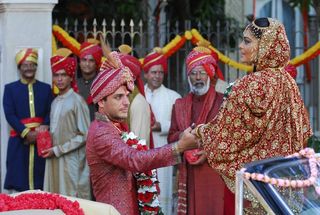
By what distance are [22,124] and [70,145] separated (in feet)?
2.31

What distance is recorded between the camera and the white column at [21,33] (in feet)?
40.1

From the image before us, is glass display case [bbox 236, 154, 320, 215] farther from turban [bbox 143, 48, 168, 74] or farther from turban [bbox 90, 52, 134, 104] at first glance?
turban [bbox 143, 48, 168, 74]

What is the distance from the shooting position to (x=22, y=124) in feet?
38.1

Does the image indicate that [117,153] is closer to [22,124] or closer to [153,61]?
[22,124]

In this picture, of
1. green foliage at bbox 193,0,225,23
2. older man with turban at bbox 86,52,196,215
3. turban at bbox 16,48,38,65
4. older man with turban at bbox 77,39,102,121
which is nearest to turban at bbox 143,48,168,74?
older man with turban at bbox 77,39,102,121

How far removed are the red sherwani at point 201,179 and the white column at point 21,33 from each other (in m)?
2.46

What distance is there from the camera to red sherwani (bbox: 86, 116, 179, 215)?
6.82m

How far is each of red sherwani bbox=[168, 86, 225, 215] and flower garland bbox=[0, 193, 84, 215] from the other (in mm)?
4255

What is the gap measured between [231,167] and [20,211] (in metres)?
2.10

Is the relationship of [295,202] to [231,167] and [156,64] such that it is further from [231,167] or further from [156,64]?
[156,64]

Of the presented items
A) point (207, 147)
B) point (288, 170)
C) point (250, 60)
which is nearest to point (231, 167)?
point (207, 147)

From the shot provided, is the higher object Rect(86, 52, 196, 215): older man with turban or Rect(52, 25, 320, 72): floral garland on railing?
Rect(52, 25, 320, 72): floral garland on railing

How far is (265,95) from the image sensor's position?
7129mm

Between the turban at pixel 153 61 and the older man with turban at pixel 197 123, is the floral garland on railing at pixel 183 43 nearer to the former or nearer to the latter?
the turban at pixel 153 61
